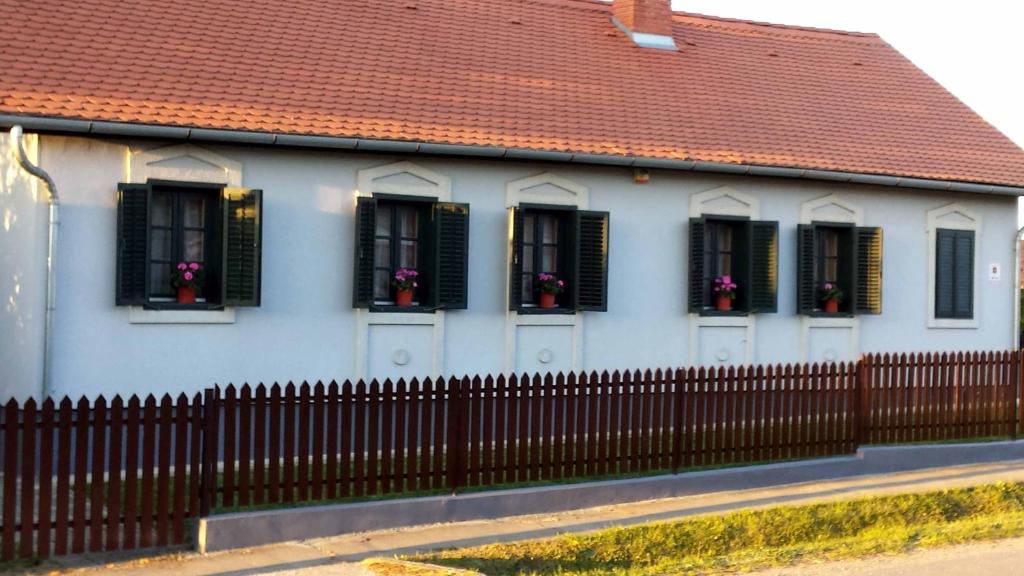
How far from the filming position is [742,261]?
17312 mm

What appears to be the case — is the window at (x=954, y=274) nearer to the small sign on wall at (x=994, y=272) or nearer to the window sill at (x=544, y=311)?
the small sign on wall at (x=994, y=272)

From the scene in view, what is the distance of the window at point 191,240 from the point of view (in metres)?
13.1

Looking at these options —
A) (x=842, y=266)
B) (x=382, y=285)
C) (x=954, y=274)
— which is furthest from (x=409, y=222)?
(x=954, y=274)

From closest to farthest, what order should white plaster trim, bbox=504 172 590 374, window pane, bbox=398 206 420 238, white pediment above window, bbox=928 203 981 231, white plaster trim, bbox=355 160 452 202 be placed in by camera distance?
white plaster trim, bbox=355 160 452 202
window pane, bbox=398 206 420 238
white plaster trim, bbox=504 172 590 374
white pediment above window, bbox=928 203 981 231

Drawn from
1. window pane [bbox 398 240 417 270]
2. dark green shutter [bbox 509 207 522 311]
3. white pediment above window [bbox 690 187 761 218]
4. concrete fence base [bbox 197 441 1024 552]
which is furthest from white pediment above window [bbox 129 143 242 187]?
white pediment above window [bbox 690 187 761 218]

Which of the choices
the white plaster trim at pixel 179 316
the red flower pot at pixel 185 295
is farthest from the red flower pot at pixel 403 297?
the red flower pot at pixel 185 295

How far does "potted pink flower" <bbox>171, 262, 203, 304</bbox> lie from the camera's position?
13359mm

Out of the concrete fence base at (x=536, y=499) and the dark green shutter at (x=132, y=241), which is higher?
the dark green shutter at (x=132, y=241)

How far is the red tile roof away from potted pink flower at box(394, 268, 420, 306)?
1.60m

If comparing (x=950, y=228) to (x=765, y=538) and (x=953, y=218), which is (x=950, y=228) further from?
(x=765, y=538)

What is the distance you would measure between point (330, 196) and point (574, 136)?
3367 mm

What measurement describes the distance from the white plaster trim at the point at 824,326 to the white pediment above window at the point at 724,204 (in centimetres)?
180

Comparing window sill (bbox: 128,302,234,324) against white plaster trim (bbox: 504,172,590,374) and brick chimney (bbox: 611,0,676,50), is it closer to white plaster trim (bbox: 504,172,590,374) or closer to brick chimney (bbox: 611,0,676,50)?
white plaster trim (bbox: 504,172,590,374)

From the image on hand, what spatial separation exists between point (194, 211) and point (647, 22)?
28.8ft
